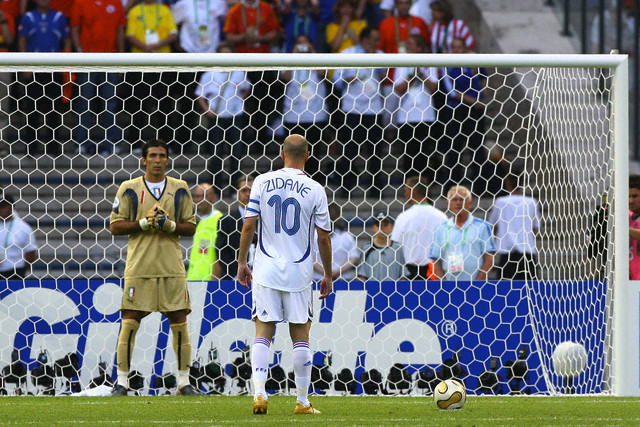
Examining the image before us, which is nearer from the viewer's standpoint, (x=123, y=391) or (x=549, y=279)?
(x=123, y=391)

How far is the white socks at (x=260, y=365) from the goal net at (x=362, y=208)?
2289 mm

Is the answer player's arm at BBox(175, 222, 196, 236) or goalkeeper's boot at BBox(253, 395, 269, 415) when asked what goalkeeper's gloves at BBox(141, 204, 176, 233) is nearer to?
player's arm at BBox(175, 222, 196, 236)

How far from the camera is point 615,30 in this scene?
515 inches

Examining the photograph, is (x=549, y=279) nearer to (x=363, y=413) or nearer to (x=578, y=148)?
(x=578, y=148)

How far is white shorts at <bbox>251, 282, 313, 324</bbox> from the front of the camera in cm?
626

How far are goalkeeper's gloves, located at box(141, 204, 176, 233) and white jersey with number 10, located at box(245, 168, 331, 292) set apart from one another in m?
1.67

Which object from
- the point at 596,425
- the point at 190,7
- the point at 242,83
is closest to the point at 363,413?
the point at 596,425

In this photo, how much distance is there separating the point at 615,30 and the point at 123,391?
8130 millimetres

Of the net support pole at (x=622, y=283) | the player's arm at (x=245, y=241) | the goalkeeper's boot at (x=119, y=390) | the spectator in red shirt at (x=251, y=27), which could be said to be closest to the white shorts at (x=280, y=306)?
the player's arm at (x=245, y=241)

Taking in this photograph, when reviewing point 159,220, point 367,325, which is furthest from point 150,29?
point 367,325

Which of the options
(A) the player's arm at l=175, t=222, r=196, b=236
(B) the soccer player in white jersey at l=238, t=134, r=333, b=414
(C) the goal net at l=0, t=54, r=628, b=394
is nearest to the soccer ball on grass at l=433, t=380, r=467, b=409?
(B) the soccer player in white jersey at l=238, t=134, r=333, b=414

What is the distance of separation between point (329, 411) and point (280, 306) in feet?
2.39

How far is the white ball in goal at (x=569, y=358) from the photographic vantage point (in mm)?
8180

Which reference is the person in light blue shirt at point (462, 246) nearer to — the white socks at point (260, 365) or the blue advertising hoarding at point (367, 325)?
the blue advertising hoarding at point (367, 325)
